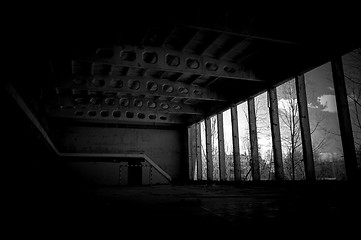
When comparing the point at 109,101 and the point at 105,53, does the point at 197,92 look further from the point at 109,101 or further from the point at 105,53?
the point at 109,101

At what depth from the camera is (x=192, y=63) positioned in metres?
9.97

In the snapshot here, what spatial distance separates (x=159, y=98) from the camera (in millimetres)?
14984

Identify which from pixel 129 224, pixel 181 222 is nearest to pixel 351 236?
pixel 181 222

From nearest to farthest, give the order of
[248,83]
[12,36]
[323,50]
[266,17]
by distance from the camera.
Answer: [12,36] < [266,17] < [323,50] < [248,83]

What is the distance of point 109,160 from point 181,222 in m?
15.9

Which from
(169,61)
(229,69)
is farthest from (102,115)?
(229,69)

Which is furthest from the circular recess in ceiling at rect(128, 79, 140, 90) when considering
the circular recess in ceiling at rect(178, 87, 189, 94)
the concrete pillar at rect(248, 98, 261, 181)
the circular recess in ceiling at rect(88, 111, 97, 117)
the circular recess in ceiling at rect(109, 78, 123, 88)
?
the concrete pillar at rect(248, 98, 261, 181)

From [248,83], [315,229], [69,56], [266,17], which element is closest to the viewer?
[315,229]

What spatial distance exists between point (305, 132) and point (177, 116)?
10752 mm

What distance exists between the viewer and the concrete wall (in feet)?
54.5

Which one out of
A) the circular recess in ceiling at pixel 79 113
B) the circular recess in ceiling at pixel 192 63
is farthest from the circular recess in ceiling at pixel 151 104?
the circular recess in ceiling at pixel 192 63

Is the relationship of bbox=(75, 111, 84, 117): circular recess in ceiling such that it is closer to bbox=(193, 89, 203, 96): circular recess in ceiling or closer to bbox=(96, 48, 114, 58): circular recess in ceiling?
bbox=(96, 48, 114, 58): circular recess in ceiling

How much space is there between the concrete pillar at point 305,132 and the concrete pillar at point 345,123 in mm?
1432

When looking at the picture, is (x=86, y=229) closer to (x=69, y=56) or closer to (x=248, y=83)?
(x=69, y=56)
